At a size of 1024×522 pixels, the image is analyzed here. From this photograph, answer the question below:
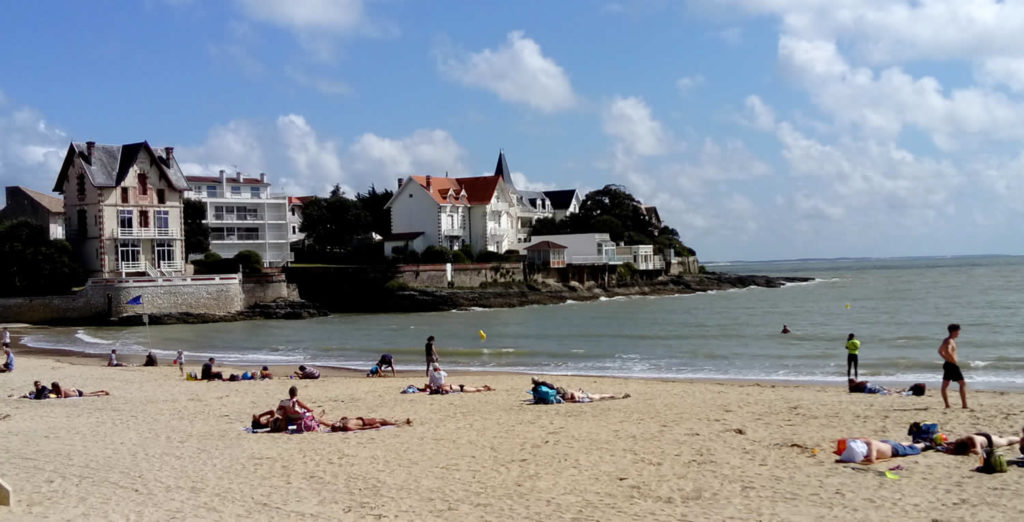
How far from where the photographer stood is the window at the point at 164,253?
49250 mm

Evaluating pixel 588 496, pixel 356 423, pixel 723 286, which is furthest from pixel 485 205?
pixel 588 496

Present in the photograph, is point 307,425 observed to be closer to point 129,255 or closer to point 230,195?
point 129,255

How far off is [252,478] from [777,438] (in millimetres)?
7162

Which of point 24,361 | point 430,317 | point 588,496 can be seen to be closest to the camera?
point 588,496

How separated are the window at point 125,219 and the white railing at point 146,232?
17cm

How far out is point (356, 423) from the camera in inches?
535

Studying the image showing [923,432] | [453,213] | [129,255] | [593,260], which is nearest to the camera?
[923,432]

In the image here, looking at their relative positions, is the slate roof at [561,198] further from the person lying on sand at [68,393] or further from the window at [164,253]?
the person lying on sand at [68,393]

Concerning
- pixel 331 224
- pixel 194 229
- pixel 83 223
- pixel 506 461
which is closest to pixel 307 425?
pixel 506 461

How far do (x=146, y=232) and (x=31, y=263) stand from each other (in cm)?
595

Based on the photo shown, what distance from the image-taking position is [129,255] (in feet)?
158

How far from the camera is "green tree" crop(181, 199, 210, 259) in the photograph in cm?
5997

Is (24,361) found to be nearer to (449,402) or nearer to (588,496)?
(449,402)

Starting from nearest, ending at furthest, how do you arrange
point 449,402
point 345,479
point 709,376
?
point 345,479 < point 449,402 < point 709,376
